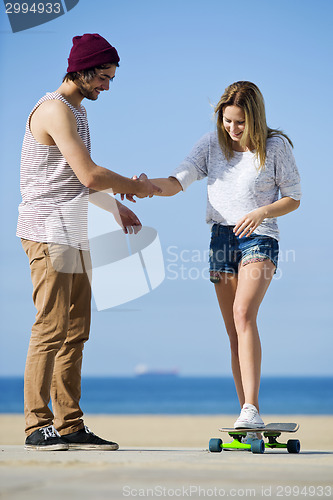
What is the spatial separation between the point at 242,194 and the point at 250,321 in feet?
2.37

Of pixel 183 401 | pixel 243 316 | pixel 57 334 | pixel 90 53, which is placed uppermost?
pixel 90 53

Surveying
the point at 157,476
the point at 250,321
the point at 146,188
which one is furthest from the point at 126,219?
the point at 157,476

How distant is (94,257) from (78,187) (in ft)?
1.37

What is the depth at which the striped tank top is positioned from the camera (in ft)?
11.4

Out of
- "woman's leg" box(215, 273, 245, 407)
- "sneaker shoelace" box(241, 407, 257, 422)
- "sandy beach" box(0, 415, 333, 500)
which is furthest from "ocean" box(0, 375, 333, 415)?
"sandy beach" box(0, 415, 333, 500)

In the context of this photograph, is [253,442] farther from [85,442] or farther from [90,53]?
[90,53]

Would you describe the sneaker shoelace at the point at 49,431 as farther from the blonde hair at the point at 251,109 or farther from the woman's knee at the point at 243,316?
the blonde hair at the point at 251,109

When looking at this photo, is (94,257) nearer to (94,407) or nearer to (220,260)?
(220,260)

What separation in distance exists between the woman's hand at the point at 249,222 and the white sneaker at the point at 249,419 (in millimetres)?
877

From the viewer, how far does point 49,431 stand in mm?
3326

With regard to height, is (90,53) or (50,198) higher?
(90,53)

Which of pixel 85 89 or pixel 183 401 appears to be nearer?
pixel 85 89

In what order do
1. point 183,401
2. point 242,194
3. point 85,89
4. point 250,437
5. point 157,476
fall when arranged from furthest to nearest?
1. point 183,401
2. point 242,194
3. point 85,89
4. point 250,437
5. point 157,476

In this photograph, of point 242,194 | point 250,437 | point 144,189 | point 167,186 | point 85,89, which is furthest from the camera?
point 167,186
